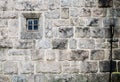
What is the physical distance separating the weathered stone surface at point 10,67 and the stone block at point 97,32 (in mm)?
1643

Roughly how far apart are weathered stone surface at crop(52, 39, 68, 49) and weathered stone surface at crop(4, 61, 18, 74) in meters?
0.86

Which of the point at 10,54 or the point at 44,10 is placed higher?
the point at 44,10

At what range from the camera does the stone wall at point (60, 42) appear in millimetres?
13375

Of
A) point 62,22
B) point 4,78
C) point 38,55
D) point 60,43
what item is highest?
point 62,22

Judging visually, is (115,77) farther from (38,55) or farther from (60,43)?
(38,55)

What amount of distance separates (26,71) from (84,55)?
1184 millimetres

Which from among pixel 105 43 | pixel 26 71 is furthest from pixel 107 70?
pixel 26 71

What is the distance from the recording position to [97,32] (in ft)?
43.9

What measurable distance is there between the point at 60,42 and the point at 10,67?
1.10 meters

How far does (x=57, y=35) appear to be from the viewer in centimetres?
1340

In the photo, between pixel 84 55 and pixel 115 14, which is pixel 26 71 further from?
pixel 115 14

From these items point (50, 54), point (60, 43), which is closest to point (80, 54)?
point (60, 43)

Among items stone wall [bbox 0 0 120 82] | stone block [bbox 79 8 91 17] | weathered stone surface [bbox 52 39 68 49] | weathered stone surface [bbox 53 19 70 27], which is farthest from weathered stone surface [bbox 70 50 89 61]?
stone block [bbox 79 8 91 17]

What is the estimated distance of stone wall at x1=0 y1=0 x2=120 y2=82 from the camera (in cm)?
1338
